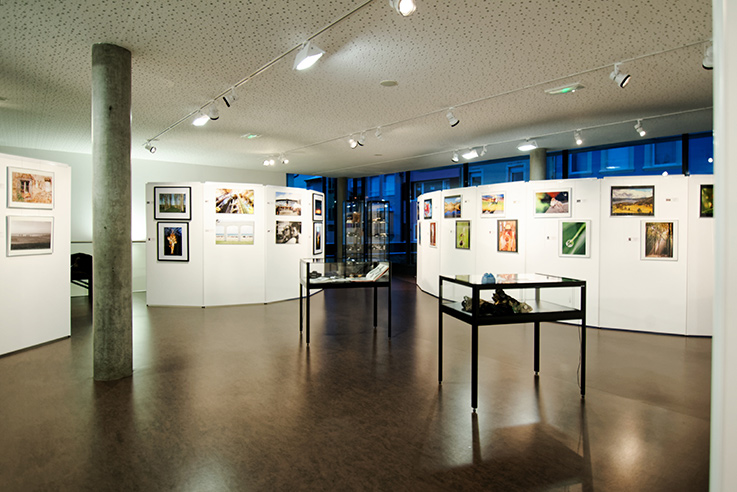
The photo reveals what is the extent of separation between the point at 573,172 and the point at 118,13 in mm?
10019

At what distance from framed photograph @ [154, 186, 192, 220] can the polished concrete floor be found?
343 centimetres

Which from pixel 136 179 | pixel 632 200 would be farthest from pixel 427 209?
pixel 136 179

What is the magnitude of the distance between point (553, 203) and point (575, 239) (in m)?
0.77

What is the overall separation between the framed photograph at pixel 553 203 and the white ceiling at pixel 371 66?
1277 millimetres

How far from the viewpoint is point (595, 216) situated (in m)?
7.68

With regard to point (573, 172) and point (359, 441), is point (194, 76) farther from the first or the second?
point (573, 172)

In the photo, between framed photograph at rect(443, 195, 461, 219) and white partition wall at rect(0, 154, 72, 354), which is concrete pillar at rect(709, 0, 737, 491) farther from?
framed photograph at rect(443, 195, 461, 219)

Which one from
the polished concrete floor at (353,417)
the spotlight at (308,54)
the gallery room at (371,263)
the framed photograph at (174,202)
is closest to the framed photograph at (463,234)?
the gallery room at (371,263)

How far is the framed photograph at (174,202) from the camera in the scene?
934cm

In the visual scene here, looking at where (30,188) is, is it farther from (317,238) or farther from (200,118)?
(317,238)

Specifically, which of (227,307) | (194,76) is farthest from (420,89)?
(227,307)

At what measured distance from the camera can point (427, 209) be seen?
37.8ft

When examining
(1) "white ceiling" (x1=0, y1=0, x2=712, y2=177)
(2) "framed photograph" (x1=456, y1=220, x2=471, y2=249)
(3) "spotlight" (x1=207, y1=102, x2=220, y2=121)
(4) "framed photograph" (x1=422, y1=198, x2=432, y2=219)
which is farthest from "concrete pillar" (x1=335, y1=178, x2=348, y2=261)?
(3) "spotlight" (x1=207, y1=102, x2=220, y2=121)

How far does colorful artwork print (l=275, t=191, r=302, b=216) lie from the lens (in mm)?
10094
